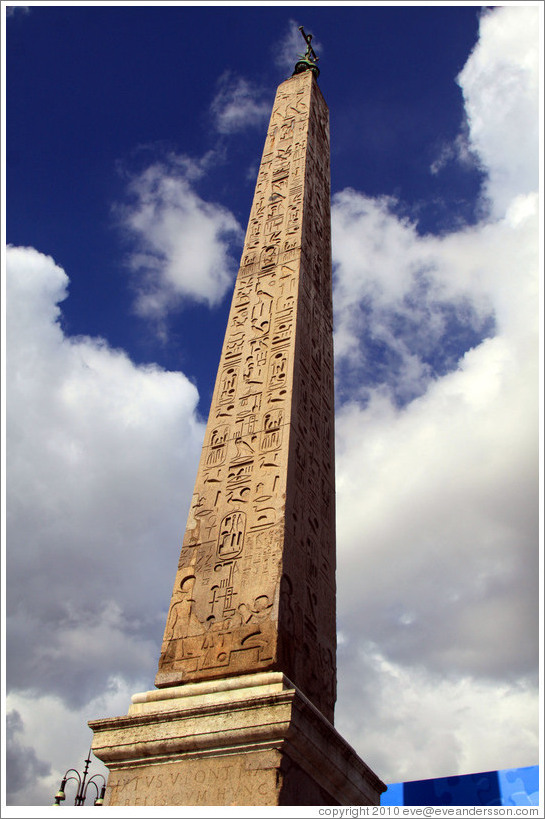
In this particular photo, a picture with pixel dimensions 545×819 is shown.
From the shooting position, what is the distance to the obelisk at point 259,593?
385 cm

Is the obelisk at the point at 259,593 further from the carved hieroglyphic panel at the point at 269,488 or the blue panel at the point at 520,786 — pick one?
the blue panel at the point at 520,786

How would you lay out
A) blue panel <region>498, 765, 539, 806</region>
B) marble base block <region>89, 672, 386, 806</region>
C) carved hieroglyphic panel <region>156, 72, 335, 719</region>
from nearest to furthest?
marble base block <region>89, 672, 386, 806</region> → carved hieroglyphic panel <region>156, 72, 335, 719</region> → blue panel <region>498, 765, 539, 806</region>

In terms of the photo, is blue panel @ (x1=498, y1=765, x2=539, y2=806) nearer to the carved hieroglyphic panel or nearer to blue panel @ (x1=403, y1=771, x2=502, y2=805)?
blue panel @ (x1=403, y1=771, x2=502, y2=805)

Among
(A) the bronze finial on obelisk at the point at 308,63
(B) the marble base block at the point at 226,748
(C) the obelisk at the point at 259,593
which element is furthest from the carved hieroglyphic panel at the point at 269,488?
(A) the bronze finial on obelisk at the point at 308,63

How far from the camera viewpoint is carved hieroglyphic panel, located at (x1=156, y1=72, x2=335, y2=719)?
4480 mm

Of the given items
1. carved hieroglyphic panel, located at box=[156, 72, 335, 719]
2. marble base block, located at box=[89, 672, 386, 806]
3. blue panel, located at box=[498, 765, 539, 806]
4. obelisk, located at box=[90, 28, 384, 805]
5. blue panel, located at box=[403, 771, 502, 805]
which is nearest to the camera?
marble base block, located at box=[89, 672, 386, 806]

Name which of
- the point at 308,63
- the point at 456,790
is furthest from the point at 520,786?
the point at 308,63

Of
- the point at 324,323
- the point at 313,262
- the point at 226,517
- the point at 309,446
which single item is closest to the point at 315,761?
the point at 226,517

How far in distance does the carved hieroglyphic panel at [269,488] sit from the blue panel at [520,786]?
5.46 m

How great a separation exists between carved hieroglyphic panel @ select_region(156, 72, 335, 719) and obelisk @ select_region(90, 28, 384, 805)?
1cm

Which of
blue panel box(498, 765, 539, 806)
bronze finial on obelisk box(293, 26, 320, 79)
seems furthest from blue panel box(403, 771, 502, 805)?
bronze finial on obelisk box(293, 26, 320, 79)

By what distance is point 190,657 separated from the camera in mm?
4480

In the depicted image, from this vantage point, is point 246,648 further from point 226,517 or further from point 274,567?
point 226,517

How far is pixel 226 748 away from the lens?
3857mm
